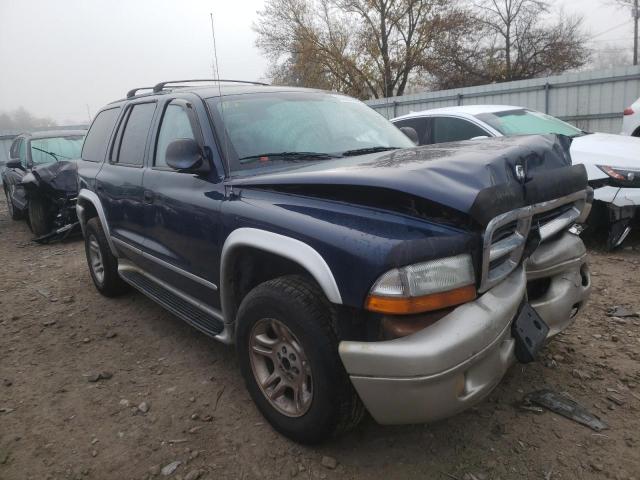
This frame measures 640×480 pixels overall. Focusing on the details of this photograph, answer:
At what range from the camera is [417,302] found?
178cm

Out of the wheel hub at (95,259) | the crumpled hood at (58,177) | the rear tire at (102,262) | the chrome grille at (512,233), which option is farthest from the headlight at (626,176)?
the crumpled hood at (58,177)

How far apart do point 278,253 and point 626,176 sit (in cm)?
399

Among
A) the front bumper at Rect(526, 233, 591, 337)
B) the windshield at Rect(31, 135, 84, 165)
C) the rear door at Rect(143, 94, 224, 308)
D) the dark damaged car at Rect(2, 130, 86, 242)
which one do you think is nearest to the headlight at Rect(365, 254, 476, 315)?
the front bumper at Rect(526, 233, 591, 337)

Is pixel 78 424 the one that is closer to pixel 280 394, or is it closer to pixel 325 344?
pixel 280 394

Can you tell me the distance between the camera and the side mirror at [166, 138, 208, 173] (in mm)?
2617

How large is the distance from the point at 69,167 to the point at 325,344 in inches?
267

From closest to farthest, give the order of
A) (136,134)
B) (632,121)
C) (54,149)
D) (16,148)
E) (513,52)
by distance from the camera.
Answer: (136,134), (632,121), (54,149), (16,148), (513,52)

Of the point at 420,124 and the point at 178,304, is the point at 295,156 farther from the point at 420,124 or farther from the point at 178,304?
the point at 420,124

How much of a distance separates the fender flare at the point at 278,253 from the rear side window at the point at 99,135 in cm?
243

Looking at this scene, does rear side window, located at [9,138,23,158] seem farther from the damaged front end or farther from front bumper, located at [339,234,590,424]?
Result: front bumper, located at [339,234,590,424]

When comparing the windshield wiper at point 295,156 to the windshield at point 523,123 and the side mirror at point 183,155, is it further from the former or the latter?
the windshield at point 523,123

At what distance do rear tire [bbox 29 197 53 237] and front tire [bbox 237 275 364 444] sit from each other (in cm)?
669

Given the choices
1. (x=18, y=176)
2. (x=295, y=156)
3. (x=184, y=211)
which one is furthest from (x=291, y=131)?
(x=18, y=176)

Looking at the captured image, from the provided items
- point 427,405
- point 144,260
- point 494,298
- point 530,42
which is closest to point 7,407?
point 144,260
